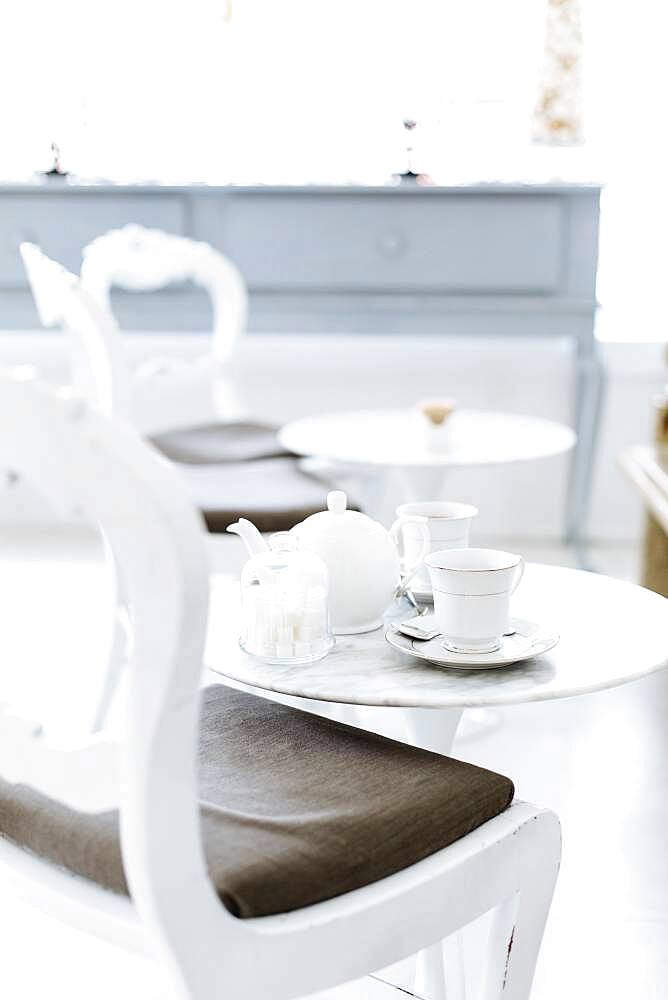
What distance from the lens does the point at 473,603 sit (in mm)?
1202

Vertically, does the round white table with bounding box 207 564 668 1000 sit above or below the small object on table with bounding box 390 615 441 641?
below

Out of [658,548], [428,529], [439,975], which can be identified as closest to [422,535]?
→ [428,529]

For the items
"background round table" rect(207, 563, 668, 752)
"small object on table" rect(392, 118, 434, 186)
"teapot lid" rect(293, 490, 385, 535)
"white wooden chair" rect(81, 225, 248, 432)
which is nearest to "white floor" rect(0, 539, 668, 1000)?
"background round table" rect(207, 563, 668, 752)

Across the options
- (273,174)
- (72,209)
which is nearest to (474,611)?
(72,209)

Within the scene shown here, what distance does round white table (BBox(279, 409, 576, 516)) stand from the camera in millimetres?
2248

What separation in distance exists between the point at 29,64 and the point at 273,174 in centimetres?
81

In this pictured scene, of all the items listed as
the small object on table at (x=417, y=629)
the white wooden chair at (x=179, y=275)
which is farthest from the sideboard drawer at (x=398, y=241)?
the small object on table at (x=417, y=629)

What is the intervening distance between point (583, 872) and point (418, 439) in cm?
88

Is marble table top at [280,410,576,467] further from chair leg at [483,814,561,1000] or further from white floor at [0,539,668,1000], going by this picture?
chair leg at [483,814,561,1000]

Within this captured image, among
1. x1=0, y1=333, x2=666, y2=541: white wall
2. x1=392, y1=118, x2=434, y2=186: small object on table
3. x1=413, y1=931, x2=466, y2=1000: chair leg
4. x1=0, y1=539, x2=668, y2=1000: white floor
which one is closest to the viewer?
x1=413, y1=931, x2=466, y2=1000: chair leg

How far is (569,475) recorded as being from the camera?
3.50m

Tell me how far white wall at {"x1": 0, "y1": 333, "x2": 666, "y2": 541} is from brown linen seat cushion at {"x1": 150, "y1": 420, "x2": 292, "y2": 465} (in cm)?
91

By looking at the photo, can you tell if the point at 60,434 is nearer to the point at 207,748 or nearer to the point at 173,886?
the point at 173,886

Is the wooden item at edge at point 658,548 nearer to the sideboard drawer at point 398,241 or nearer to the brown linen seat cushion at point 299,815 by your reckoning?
the sideboard drawer at point 398,241
